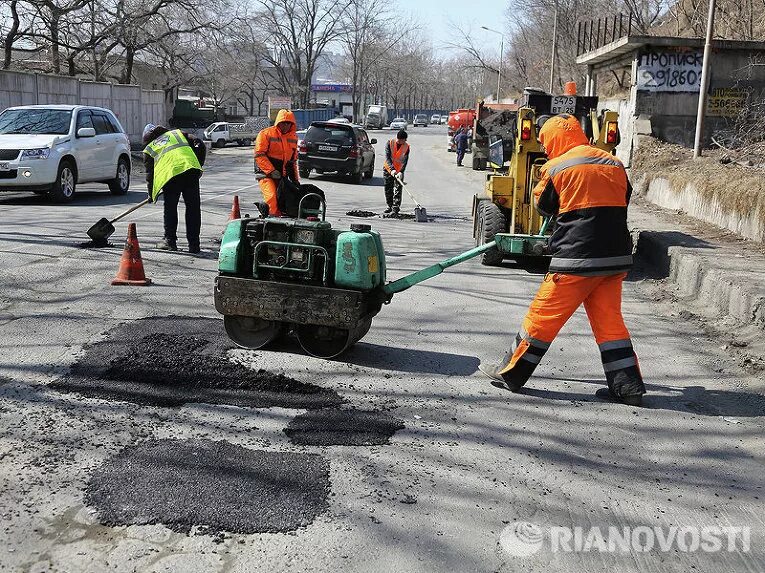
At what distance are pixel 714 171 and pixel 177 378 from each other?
1207 cm

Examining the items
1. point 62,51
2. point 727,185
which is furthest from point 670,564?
point 62,51

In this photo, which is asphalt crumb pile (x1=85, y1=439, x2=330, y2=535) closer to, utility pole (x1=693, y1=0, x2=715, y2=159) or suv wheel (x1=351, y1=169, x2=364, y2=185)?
utility pole (x1=693, y1=0, x2=715, y2=159)

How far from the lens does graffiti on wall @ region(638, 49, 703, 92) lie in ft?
70.3

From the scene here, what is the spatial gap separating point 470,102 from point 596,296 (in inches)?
6142

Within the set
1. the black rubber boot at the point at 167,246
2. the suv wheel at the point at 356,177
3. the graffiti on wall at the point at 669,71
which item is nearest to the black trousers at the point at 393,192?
the black rubber boot at the point at 167,246

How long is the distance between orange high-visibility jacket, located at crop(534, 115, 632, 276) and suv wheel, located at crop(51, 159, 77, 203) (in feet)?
40.1

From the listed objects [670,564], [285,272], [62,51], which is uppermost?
[62,51]

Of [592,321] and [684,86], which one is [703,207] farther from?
[592,321]

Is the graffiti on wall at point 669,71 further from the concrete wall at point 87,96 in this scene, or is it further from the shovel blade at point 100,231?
the concrete wall at point 87,96

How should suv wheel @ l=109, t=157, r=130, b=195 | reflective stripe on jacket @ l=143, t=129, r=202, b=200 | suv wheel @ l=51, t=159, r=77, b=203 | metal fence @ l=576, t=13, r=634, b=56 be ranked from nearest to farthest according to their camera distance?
reflective stripe on jacket @ l=143, t=129, r=202, b=200
suv wheel @ l=51, t=159, r=77, b=203
suv wheel @ l=109, t=157, r=130, b=195
metal fence @ l=576, t=13, r=634, b=56

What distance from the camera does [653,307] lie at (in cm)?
916

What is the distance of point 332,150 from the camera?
24.6m

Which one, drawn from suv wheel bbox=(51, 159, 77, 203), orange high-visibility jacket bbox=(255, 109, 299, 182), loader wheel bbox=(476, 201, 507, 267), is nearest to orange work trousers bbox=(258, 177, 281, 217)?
orange high-visibility jacket bbox=(255, 109, 299, 182)

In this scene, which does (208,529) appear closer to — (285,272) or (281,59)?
(285,272)
